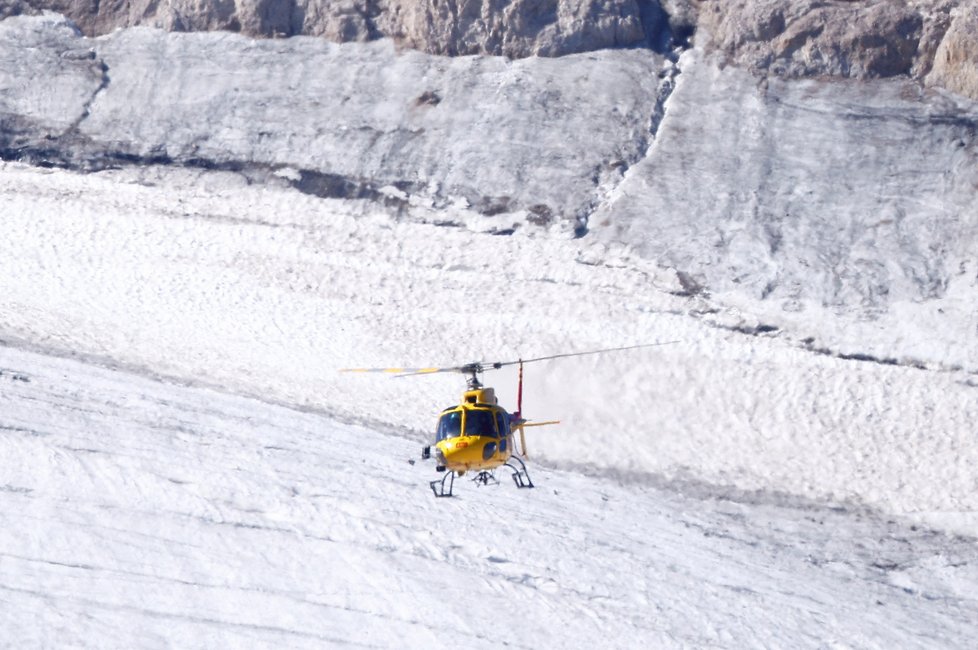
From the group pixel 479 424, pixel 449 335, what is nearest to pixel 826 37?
pixel 449 335

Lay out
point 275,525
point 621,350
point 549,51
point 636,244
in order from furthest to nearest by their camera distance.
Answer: point 549,51
point 636,244
point 621,350
point 275,525

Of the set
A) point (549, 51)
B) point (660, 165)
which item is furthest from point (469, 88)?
point (660, 165)

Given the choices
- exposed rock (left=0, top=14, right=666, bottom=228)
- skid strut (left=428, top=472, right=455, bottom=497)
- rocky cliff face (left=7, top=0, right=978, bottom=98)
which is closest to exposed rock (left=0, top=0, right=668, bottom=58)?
rocky cliff face (left=7, top=0, right=978, bottom=98)

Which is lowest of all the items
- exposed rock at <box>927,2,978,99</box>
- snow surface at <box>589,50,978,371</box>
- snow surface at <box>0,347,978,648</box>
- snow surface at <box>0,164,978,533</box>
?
snow surface at <box>0,347,978,648</box>

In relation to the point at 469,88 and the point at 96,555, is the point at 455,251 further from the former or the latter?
the point at 96,555

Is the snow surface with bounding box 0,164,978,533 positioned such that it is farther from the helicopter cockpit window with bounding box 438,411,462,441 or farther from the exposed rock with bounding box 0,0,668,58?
the helicopter cockpit window with bounding box 438,411,462,441

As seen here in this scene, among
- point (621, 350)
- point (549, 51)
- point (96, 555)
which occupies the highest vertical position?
point (549, 51)

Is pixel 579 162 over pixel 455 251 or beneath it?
over
